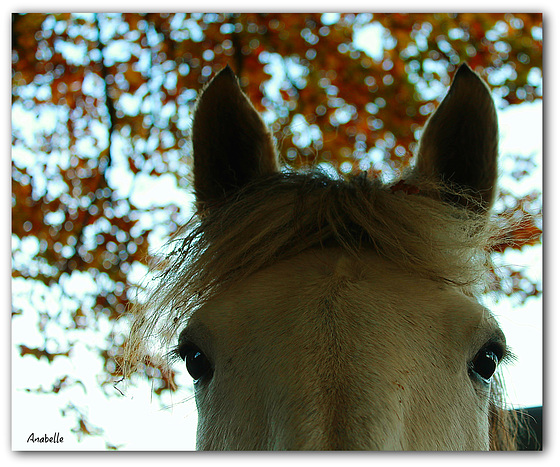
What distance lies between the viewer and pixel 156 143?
2.56 m

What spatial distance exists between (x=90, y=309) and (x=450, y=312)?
1.60 m

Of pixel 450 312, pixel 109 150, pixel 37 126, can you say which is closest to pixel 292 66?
pixel 109 150

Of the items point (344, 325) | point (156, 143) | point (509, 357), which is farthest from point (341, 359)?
point (156, 143)

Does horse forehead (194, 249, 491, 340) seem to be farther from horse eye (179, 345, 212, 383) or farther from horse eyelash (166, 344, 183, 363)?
horse eyelash (166, 344, 183, 363)

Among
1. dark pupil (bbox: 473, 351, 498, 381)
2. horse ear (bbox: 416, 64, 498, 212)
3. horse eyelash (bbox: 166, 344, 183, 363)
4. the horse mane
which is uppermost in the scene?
horse ear (bbox: 416, 64, 498, 212)

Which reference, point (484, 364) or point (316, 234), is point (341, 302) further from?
point (484, 364)

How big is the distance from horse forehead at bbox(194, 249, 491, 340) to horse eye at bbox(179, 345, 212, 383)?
9 centimetres

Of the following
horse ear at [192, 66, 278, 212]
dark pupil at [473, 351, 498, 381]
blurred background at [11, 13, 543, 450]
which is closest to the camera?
dark pupil at [473, 351, 498, 381]

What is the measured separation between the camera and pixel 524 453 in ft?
4.25

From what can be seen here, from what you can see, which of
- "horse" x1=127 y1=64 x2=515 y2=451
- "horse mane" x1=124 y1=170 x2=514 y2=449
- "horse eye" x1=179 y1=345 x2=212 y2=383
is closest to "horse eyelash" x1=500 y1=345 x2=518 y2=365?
"horse" x1=127 y1=64 x2=515 y2=451

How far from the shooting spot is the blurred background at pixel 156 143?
1.41 metres

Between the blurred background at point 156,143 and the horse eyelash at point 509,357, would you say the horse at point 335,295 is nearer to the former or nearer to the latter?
the horse eyelash at point 509,357

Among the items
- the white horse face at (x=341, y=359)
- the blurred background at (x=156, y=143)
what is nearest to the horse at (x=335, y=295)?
the white horse face at (x=341, y=359)

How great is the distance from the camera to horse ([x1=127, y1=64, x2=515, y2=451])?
2.67 feet
